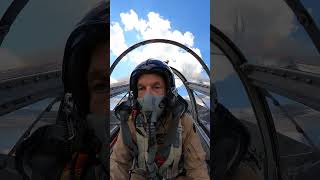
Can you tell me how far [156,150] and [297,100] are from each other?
50 cm

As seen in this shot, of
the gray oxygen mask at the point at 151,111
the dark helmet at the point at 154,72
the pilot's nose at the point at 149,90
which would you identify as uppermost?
the dark helmet at the point at 154,72

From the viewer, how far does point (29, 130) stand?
116 cm

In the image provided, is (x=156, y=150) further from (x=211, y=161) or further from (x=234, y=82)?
(x=234, y=82)

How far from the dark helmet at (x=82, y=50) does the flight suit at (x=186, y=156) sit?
0.20m

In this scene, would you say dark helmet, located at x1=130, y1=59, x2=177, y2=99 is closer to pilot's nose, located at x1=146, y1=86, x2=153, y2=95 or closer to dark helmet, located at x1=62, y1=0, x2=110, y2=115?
pilot's nose, located at x1=146, y1=86, x2=153, y2=95

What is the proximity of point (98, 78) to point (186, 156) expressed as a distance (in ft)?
1.42

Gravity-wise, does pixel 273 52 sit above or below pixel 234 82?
above

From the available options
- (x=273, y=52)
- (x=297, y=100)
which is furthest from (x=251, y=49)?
(x=297, y=100)

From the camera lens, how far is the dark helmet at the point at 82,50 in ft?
3.80

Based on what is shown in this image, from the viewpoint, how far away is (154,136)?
1185mm

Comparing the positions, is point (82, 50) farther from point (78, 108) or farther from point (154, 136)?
point (154, 136)

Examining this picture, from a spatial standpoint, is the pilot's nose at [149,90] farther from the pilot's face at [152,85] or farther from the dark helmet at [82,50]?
the dark helmet at [82,50]

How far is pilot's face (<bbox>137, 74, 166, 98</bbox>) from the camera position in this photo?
1253 millimetres

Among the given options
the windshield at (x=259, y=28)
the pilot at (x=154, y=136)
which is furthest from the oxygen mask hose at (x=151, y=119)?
the windshield at (x=259, y=28)
